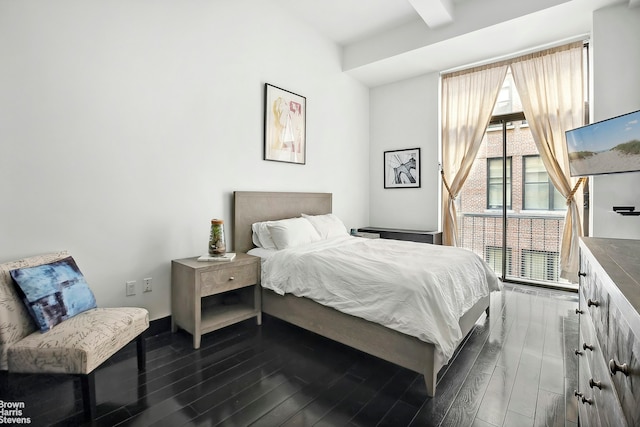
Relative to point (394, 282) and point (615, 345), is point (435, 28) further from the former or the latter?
point (615, 345)

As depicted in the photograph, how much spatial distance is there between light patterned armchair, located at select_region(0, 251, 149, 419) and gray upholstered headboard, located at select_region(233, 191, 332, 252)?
4.82ft

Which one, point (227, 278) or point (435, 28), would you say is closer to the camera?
point (227, 278)

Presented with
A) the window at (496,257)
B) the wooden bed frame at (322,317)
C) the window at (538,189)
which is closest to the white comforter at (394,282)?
the wooden bed frame at (322,317)

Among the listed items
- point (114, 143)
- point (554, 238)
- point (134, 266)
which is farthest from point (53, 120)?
point (554, 238)

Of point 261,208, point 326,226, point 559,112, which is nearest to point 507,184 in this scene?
point 559,112

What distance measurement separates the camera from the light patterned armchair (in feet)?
5.07

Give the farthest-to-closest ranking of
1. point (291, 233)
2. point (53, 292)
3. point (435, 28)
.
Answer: point (435, 28) → point (291, 233) → point (53, 292)

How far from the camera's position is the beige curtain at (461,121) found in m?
4.22

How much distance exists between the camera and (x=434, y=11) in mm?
3453

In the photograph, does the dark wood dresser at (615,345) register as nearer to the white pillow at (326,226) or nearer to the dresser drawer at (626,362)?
the dresser drawer at (626,362)

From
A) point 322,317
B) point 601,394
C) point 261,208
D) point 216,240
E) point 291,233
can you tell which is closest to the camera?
point 601,394

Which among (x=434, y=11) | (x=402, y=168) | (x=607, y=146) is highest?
(x=434, y=11)

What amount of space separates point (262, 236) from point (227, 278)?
71cm

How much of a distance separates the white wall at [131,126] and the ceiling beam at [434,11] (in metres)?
1.51
